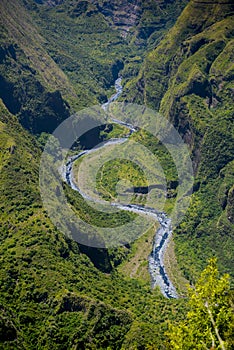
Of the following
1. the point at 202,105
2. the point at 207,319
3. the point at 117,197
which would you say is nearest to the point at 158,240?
the point at 117,197

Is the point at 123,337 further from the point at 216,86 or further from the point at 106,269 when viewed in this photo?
the point at 216,86

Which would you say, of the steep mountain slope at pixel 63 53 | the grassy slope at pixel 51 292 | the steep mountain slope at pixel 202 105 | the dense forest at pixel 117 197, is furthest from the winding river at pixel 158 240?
the steep mountain slope at pixel 63 53

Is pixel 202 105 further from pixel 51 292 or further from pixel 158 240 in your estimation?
pixel 51 292

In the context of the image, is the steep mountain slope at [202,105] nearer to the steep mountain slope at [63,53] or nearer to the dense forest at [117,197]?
the dense forest at [117,197]

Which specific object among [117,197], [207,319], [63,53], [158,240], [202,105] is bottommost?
[158,240]

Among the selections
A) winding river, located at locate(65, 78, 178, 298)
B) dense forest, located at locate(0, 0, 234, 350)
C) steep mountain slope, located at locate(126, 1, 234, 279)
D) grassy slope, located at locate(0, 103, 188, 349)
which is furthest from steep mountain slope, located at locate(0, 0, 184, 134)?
grassy slope, located at locate(0, 103, 188, 349)

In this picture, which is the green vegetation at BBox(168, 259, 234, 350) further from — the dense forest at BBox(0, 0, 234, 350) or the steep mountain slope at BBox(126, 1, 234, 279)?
the steep mountain slope at BBox(126, 1, 234, 279)

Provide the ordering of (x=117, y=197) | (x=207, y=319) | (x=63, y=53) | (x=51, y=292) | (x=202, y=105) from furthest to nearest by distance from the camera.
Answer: (x=63, y=53)
(x=202, y=105)
(x=117, y=197)
(x=51, y=292)
(x=207, y=319)
